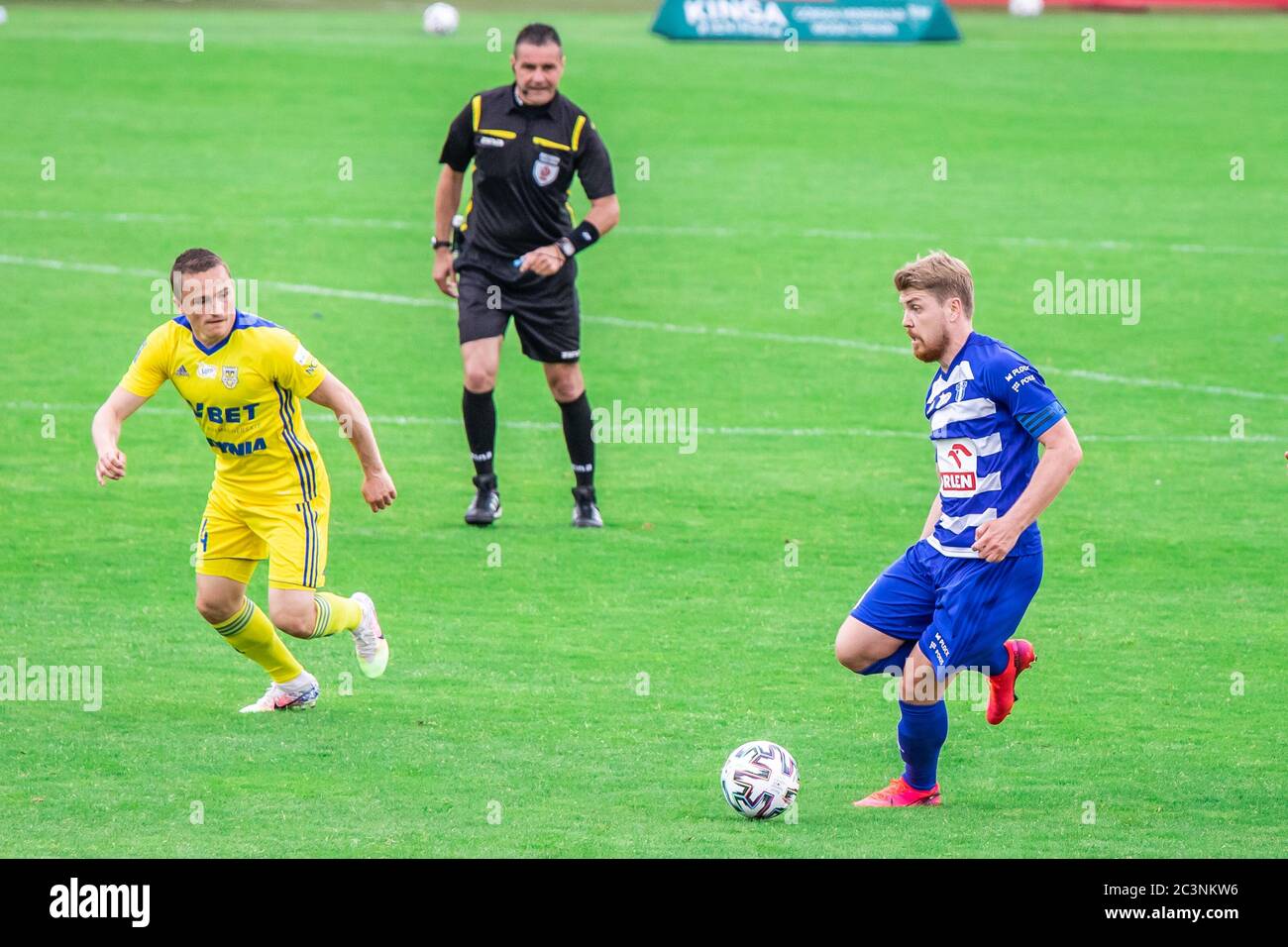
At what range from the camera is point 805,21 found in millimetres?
35031

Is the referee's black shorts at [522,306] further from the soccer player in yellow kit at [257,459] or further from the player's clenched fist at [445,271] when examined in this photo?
the soccer player in yellow kit at [257,459]

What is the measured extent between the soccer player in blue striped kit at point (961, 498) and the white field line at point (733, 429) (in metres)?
6.96

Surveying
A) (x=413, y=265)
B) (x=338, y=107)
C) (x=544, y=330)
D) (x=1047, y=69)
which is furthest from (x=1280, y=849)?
(x=1047, y=69)

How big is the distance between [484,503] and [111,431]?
405cm

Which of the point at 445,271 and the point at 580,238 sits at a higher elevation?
the point at 580,238

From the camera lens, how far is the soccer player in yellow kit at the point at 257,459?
7.92 metres

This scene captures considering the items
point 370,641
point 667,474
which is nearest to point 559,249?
point 667,474

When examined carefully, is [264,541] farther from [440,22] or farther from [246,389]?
[440,22]

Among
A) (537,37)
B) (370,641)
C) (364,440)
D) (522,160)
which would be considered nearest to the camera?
(364,440)


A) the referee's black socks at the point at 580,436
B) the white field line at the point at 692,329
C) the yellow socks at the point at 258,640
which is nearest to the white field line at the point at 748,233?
the white field line at the point at 692,329

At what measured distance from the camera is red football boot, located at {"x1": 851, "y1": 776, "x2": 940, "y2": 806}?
23.3 ft

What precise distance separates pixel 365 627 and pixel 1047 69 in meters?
26.5

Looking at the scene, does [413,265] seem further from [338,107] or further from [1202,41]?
[1202,41]

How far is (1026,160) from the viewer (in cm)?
2630
